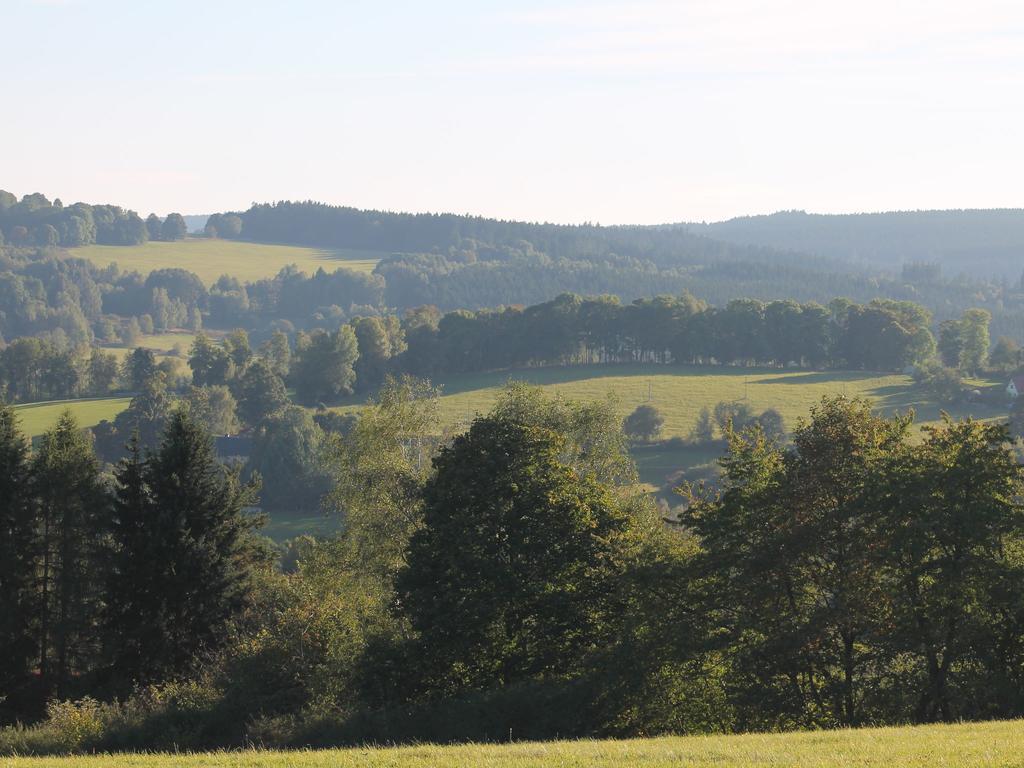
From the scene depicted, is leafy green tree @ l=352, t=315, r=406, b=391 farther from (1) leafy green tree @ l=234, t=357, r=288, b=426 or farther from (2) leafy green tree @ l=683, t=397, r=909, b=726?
(2) leafy green tree @ l=683, t=397, r=909, b=726

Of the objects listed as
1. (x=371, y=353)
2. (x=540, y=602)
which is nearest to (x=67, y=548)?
(x=540, y=602)

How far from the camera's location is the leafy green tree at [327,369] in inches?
5635

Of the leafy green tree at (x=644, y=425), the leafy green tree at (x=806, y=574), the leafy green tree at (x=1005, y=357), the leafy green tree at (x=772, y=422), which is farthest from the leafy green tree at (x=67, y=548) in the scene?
the leafy green tree at (x=1005, y=357)

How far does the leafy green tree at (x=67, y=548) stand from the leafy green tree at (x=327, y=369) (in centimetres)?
10111

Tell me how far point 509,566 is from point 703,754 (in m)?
13.4

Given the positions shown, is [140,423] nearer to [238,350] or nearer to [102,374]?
[102,374]

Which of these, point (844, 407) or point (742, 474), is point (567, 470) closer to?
point (742, 474)

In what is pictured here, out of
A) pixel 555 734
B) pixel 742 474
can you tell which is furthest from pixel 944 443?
pixel 555 734

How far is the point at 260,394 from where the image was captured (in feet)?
461

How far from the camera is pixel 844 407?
2845 cm

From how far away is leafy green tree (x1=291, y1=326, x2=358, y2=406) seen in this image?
14312 cm

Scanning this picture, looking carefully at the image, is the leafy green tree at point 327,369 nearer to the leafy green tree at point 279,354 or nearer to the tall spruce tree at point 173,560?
the leafy green tree at point 279,354

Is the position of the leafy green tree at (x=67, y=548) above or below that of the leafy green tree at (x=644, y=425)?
above

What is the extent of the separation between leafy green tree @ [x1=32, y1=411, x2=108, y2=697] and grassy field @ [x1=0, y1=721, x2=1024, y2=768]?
2046 centimetres
